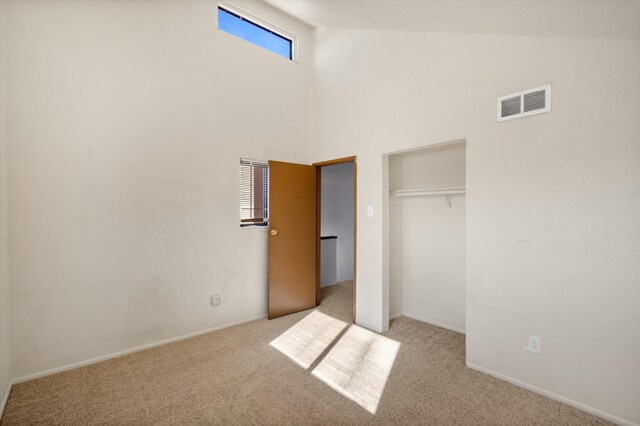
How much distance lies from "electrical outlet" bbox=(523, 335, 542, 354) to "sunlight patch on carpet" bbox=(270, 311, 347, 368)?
5.49 ft

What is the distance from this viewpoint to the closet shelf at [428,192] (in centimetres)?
303

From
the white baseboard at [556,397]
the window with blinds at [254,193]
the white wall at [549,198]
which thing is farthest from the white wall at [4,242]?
the white baseboard at [556,397]

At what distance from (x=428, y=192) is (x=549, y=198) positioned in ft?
3.85

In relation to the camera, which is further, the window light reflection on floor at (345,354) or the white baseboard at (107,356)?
the white baseboard at (107,356)

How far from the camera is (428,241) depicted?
3557 millimetres

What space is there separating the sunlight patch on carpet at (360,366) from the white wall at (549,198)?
745 millimetres

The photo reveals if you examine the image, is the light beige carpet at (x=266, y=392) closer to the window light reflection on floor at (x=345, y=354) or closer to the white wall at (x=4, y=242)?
the window light reflection on floor at (x=345, y=354)

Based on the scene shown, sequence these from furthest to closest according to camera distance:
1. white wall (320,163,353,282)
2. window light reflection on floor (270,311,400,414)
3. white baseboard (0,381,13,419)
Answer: white wall (320,163,353,282) < window light reflection on floor (270,311,400,414) < white baseboard (0,381,13,419)

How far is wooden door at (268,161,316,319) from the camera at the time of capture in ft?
12.5

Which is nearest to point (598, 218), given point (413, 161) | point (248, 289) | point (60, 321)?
point (413, 161)

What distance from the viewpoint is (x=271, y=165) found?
377cm

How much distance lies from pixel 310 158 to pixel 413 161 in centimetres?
140

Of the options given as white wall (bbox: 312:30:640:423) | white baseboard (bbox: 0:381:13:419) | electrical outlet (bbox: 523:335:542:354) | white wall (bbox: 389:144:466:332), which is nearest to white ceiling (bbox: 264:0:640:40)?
white wall (bbox: 312:30:640:423)

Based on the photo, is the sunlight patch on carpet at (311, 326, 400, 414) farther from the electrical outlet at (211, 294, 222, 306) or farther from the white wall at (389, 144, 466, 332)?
the electrical outlet at (211, 294, 222, 306)
